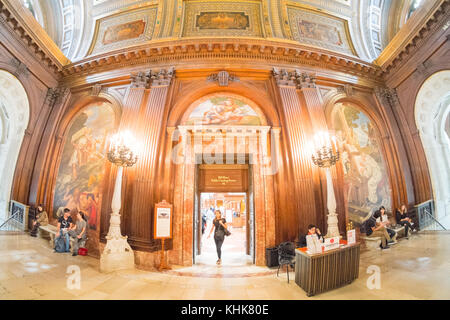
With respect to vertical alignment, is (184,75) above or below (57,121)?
above

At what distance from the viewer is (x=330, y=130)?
711 centimetres

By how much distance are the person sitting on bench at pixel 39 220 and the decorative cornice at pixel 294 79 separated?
9.65 meters

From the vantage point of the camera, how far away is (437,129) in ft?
22.5

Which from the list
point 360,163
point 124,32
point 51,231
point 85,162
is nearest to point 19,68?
point 85,162

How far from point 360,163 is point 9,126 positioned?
1308 cm

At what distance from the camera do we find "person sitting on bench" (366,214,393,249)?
18.9ft

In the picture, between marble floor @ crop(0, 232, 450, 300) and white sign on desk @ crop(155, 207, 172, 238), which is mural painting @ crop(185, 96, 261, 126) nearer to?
white sign on desk @ crop(155, 207, 172, 238)

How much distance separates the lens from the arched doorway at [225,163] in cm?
645

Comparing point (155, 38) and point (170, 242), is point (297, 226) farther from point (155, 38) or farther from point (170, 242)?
point (155, 38)

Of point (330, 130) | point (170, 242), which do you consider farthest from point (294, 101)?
point (170, 242)

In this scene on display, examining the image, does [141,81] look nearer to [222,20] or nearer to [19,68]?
[19,68]

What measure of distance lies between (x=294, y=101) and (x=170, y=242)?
21.6 feet

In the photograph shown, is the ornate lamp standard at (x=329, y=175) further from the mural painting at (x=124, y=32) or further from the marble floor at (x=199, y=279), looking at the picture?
the mural painting at (x=124, y=32)

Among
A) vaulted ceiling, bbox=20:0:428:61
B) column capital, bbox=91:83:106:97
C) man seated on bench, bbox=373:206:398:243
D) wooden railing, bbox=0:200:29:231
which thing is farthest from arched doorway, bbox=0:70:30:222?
man seated on bench, bbox=373:206:398:243
